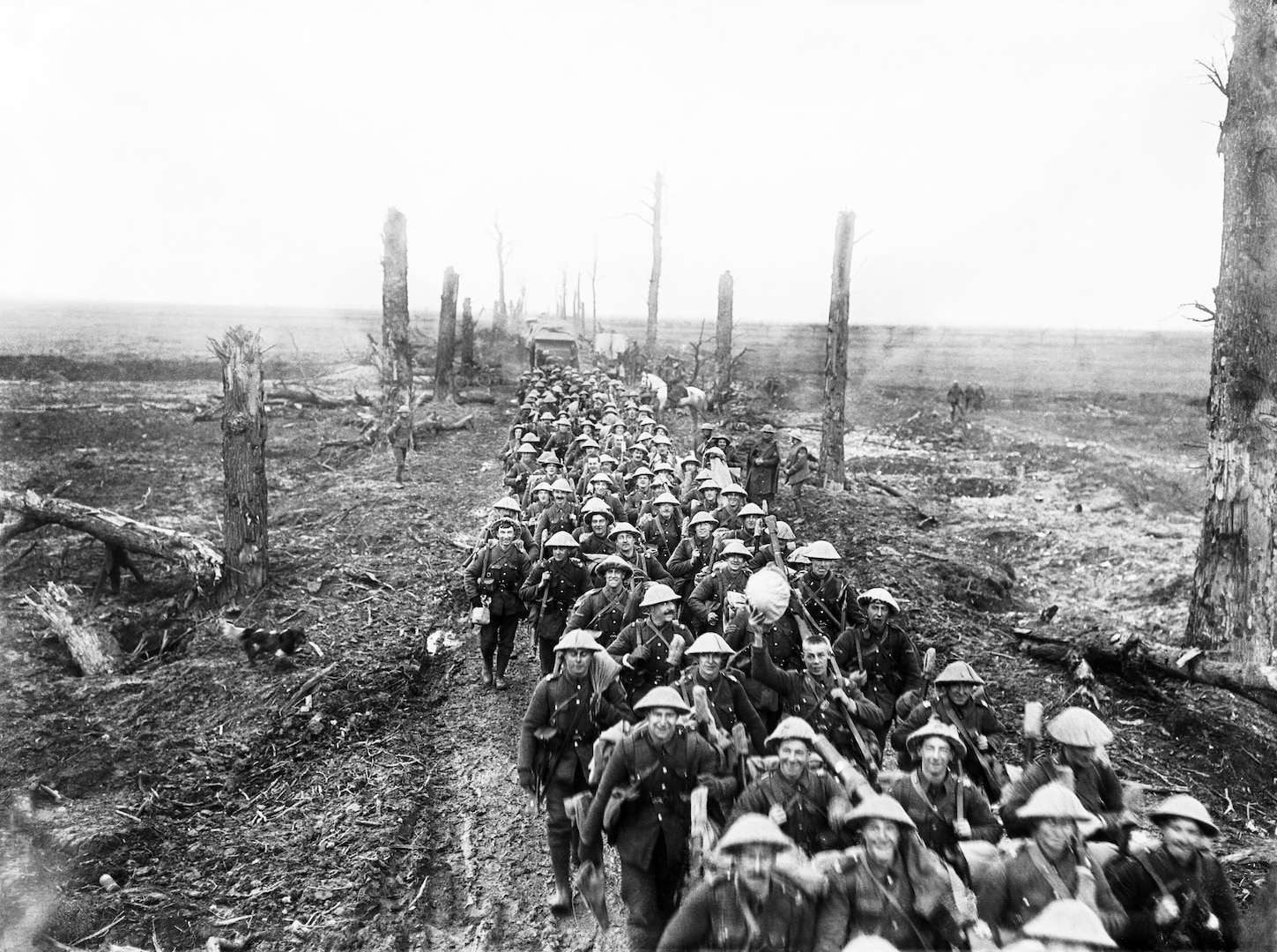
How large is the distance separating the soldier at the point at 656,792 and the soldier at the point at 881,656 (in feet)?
6.54

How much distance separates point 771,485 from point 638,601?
24.5 feet

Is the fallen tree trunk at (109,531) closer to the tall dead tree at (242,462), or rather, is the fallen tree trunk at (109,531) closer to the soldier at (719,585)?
the tall dead tree at (242,462)

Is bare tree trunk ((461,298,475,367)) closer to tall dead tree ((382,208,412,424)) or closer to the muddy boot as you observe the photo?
tall dead tree ((382,208,412,424))

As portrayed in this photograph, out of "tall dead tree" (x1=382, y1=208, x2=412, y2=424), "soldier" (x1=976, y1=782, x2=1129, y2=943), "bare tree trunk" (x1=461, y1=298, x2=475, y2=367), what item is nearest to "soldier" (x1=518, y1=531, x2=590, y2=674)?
"soldier" (x1=976, y1=782, x2=1129, y2=943)

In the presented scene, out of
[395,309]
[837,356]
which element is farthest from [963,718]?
[395,309]

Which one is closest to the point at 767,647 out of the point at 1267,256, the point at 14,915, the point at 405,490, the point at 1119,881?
the point at 1119,881

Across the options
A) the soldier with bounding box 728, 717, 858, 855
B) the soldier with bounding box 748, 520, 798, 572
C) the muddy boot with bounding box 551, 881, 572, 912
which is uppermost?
the soldier with bounding box 748, 520, 798, 572

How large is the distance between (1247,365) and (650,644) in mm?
6088

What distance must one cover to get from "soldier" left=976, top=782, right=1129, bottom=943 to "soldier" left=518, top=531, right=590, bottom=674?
449 cm

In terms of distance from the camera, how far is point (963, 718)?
4.98 metres

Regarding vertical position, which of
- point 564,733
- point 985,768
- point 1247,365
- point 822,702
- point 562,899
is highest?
point 1247,365

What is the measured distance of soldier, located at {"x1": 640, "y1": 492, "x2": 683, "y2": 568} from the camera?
28.6 feet

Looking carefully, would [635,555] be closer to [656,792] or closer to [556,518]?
[556,518]

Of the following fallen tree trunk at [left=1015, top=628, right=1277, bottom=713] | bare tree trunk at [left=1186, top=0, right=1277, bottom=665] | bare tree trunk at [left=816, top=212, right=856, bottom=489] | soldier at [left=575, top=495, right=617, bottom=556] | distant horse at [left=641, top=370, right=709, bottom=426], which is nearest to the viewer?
fallen tree trunk at [left=1015, top=628, right=1277, bottom=713]
